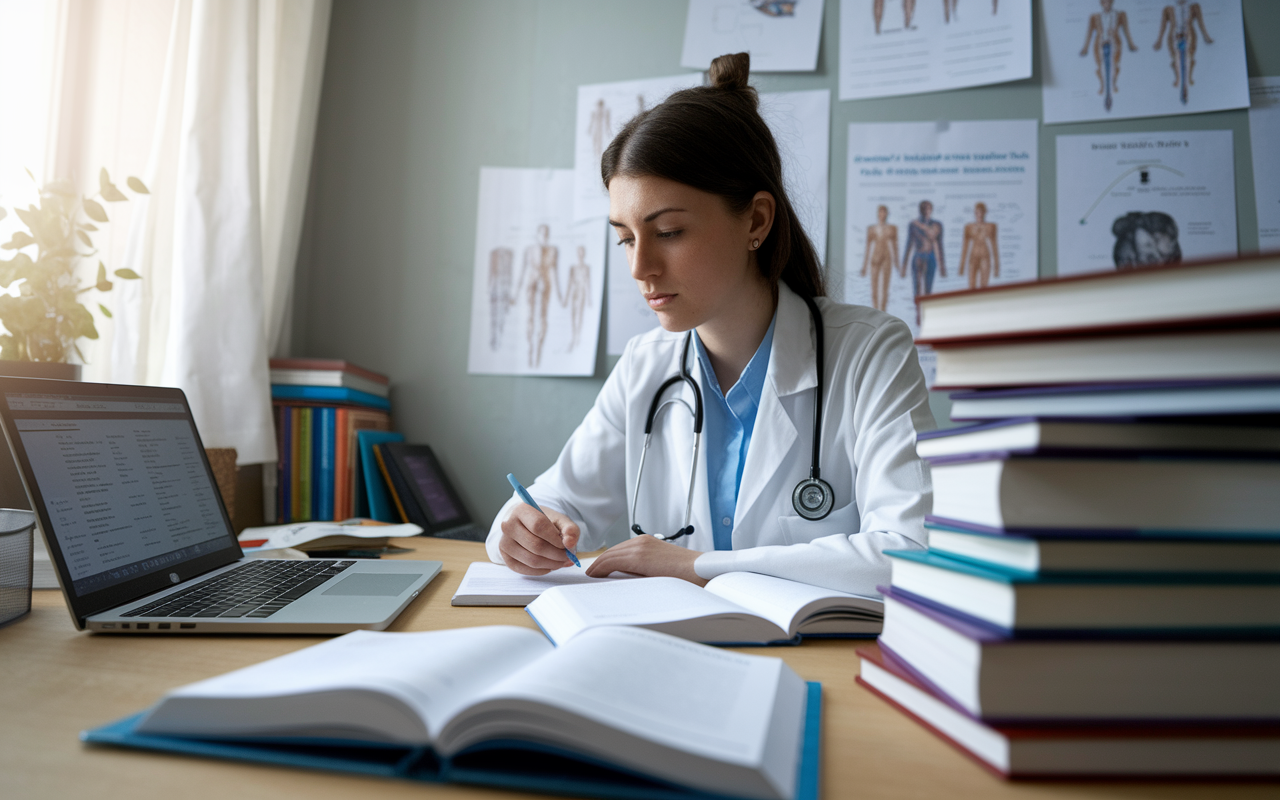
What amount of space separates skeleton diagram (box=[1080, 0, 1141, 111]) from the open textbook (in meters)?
1.82

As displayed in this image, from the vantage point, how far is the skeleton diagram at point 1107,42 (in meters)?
1.72

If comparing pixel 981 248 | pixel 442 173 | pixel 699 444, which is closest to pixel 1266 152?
pixel 981 248

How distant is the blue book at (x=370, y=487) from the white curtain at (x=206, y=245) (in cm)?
20

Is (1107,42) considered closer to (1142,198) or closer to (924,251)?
(1142,198)

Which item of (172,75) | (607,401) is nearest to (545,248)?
(607,401)

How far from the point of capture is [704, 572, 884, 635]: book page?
0.73 meters

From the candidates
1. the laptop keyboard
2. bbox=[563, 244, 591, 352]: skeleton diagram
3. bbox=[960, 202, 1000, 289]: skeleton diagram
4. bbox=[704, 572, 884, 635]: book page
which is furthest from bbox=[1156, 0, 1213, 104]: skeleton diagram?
the laptop keyboard

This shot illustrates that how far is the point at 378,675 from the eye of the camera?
16.8 inches

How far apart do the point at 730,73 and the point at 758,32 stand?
1.97 feet

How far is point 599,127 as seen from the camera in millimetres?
1988

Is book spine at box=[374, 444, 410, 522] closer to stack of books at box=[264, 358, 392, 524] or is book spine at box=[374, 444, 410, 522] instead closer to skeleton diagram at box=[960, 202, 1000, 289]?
stack of books at box=[264, 358, 392, 524]

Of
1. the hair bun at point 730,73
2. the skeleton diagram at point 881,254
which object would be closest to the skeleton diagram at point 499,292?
the hair bun at point 730,73

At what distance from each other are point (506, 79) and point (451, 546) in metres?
1.30

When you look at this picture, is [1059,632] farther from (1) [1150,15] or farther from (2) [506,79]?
(2) [506,79]
